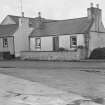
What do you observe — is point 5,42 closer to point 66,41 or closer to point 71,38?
point 66,41

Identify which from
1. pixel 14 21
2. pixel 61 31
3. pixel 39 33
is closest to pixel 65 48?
pixel 61 31

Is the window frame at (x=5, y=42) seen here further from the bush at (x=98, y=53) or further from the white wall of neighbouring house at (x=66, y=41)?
the bush at (x=98, y=53)

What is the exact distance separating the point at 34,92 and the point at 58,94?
3.67 ft

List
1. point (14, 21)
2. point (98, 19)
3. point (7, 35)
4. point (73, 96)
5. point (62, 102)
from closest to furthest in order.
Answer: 1. point (62, 102)
2. point (73, 96)
3. point (98, 19)
4. point (7, 35)
5. point (14, 21)

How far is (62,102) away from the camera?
925 centimetres

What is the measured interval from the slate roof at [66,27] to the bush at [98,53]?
2645 mm

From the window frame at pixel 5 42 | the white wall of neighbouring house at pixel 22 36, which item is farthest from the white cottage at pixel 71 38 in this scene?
the window frame at pixel 5 42

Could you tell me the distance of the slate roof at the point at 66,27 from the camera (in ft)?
111

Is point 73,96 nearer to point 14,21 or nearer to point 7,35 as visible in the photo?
point 7,35

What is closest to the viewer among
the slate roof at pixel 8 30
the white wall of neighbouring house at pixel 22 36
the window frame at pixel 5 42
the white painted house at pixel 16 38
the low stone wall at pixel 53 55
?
the low stone wall at pixel 53 55

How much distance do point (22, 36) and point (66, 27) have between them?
635 cm

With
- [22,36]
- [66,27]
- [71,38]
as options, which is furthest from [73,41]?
[22,36]

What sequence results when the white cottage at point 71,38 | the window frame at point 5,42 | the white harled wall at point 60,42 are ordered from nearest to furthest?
the white cottage at point 71,38
the white harled wall at point 60,42
the window frame at point 5,42

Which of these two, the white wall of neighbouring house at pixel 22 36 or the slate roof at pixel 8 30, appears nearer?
the white wall of neighbouring house at pixel 22 36
